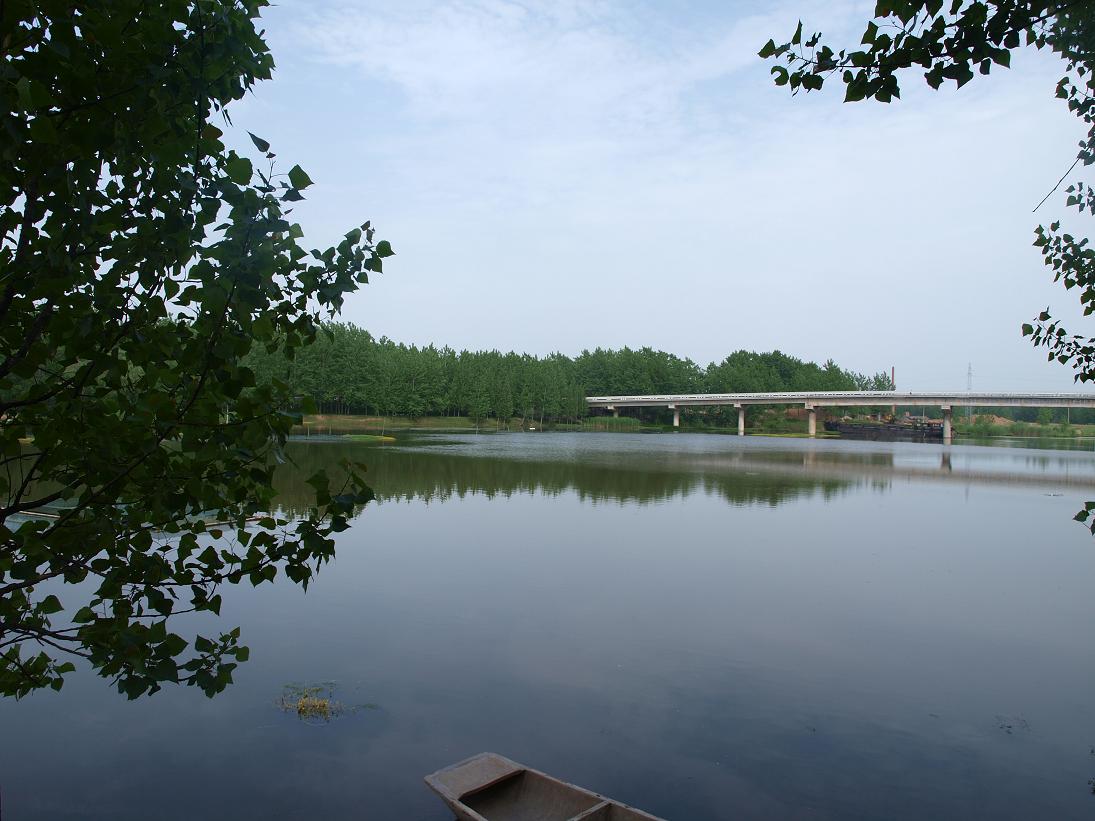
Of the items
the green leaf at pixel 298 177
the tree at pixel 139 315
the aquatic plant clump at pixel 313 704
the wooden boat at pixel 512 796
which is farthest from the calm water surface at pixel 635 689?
the green leaf at pixel 298 177

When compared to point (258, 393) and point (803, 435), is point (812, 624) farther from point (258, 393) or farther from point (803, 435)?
point (803, 435)

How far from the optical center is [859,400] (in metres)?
109

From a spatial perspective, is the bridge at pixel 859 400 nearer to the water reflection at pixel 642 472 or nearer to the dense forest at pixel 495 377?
the dense forest at pixel 495 377

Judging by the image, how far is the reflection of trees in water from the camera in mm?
34438

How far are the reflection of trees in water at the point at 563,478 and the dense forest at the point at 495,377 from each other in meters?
6.47

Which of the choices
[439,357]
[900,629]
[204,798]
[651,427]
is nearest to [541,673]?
[204,798]

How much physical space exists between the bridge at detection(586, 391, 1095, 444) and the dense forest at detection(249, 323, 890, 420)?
13.1 meters

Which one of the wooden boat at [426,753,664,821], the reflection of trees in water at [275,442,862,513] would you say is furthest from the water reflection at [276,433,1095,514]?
the wooden boat at [426,753,664,821]

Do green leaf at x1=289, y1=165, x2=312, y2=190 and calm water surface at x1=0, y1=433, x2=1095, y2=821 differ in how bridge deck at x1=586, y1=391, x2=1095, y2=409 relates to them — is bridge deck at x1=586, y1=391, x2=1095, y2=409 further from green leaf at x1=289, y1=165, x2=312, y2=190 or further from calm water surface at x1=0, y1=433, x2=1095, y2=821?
green leaf at x1=289, y1=165, x2=312, y2=190

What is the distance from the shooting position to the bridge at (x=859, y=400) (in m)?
95.1

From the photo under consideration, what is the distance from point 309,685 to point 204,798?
119 inches

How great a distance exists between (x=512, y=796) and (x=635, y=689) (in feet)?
14.3

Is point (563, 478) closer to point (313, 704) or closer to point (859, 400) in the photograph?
point (313, 704)

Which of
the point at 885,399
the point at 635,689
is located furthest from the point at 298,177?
the point at 885,399
